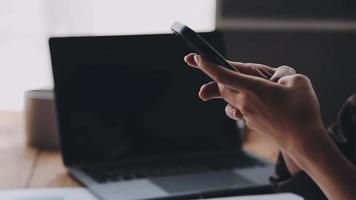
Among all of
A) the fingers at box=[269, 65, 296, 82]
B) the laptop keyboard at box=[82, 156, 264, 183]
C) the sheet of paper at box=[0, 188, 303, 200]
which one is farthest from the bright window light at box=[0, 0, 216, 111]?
the fingers at box=[269, 65, 296, 82]

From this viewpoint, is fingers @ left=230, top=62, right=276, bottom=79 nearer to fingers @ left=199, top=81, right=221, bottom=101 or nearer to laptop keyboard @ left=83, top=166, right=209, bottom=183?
fingers @ left=199, top=81, right=221, bottom=101

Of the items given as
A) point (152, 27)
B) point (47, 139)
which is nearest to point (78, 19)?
point (152, 27)

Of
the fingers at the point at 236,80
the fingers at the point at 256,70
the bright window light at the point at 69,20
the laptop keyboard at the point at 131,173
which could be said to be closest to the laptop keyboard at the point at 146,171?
the laptop keyboard at the point at 131,173

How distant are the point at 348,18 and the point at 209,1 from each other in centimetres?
33

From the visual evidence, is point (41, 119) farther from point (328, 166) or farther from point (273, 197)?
point (328, 166)

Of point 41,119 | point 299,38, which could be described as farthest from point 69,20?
point 299,38

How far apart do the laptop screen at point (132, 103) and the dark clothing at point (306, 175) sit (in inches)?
7.3

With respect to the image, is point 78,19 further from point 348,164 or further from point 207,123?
point 348,164

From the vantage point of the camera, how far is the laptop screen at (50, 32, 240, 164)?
3.12 ft

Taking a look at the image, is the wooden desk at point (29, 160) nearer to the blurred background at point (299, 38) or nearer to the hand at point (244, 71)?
the blurred background at point (299, 38)

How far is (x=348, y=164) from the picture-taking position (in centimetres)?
58

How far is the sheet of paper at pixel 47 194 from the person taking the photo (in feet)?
2.50

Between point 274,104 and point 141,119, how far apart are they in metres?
0.47

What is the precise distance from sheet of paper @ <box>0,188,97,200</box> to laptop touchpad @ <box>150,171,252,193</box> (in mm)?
122
